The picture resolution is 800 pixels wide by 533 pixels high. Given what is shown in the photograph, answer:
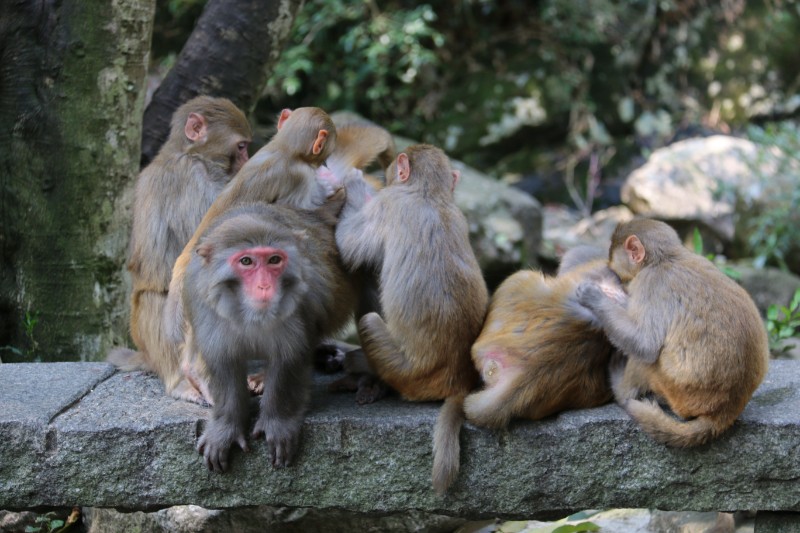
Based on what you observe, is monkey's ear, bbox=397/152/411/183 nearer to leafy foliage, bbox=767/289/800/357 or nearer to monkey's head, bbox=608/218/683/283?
monkey's head, bbox=608/218/683/283

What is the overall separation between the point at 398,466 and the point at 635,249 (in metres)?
1.27

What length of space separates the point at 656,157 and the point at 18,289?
778 cm

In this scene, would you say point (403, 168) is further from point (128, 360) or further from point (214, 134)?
point (128, 360)

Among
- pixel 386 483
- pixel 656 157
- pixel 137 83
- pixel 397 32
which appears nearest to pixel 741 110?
pixel 656 157

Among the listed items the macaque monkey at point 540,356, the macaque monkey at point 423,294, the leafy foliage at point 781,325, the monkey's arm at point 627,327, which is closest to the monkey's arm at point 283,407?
the macaque monkey at point 423,294

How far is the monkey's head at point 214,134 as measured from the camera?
4176mm

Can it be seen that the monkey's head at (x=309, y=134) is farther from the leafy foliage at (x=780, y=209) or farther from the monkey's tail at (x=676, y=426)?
the leafy foliage at (x=780, y=209)

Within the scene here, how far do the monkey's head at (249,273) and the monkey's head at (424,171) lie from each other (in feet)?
2.31

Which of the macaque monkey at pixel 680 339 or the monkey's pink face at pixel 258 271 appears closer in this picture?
the monkey's pink face at pixel 258 271

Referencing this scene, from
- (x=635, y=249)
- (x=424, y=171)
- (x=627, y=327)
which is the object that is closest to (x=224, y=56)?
(x=424, y=171)

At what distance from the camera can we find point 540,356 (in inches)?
136

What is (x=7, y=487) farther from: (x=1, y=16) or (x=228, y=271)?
(x=1, y=16)

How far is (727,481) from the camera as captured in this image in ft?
11.6

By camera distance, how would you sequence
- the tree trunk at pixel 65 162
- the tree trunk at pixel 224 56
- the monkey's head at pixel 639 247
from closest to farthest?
the monkey's head at pixel 639 247, the tree trunk at pixel 65 162, the tree trunk at pixel 224 56
